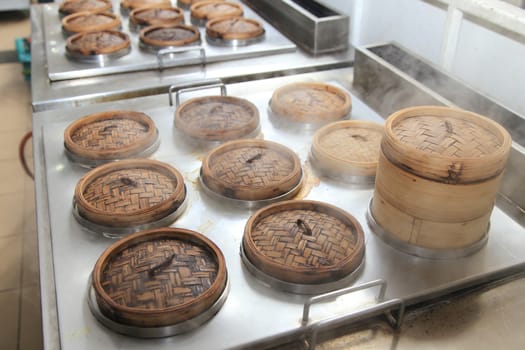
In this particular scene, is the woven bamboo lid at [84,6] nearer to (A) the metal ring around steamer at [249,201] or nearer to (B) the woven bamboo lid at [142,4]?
(B) the woven bamboo lid at [142,4]

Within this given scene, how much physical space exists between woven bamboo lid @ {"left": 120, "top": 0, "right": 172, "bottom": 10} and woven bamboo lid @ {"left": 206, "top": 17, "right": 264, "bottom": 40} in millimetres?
497

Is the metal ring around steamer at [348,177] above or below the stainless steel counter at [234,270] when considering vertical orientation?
above

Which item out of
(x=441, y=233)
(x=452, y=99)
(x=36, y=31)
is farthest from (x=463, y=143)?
(x=36, y=31)

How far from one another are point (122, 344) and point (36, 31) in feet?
8.81

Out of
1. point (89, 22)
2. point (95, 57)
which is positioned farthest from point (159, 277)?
point (89, 22)

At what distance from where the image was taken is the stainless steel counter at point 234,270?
1.24 m

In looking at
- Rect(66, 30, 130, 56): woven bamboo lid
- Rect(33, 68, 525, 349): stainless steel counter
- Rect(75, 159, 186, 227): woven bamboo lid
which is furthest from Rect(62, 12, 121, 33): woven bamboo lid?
Rect(75, 159, 186, 227): woven bamboo lid

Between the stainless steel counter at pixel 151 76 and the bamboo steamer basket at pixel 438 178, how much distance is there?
4.27ft

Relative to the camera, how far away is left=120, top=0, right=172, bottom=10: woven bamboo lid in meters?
3.32

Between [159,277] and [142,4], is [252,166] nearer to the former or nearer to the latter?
[159,277]

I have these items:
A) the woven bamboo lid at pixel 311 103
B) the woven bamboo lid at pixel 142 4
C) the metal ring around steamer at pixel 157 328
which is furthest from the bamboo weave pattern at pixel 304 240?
the woven bamboo lid at pixel 142 4

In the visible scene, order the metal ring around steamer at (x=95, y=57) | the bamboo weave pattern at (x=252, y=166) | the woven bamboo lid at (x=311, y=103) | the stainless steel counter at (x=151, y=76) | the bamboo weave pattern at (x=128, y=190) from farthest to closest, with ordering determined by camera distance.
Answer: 1. the metal ring around steamer at (x=95, y=57)
2. the stainless steel counter at (x=151, y=76)
3. the woven bamboo lid at (x=311, y=103)
4. the bamboo weave pattern at (x=252, y=166)
5. the bamboo weave pattern at (x=128, y=190)

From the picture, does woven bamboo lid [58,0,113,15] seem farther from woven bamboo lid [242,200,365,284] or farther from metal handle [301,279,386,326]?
metal handle [301,279,386,326]

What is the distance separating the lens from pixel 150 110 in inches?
88.6
